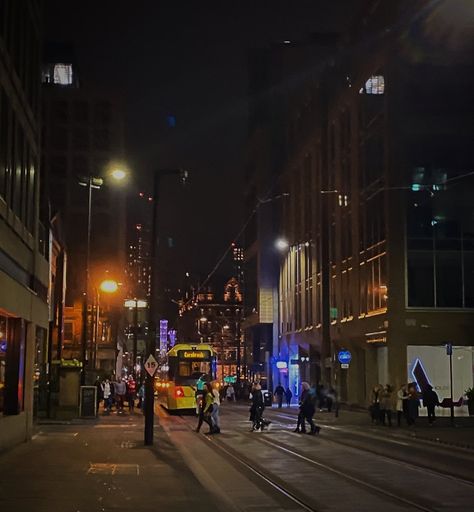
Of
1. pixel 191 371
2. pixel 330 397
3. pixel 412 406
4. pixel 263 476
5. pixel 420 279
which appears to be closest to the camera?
pixel 263 476

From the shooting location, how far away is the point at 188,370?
40531 mm

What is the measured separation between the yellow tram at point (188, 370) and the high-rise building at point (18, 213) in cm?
1543

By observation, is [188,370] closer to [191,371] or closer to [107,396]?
[191,371]

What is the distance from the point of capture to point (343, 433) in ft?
95.4

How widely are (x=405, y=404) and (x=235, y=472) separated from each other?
52.8 feet

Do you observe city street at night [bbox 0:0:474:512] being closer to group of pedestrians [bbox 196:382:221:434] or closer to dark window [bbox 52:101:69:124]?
group of pedestrians [bbox 196:382:221:434]

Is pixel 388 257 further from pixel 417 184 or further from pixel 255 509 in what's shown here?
pixel 255 509

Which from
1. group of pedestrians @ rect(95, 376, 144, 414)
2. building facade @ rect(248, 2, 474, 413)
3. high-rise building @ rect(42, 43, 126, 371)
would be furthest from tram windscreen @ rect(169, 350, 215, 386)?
high-rise building @ rect(42, 43, 126, 371)

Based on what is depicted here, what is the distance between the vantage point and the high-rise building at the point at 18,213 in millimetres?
19453

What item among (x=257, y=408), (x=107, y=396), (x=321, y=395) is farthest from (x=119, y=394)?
(x=257, y=408)

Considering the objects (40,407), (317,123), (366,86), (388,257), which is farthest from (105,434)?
(317,123)

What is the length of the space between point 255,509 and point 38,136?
16.4 meters

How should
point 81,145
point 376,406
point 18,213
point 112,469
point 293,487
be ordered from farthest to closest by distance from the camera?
point 81,145 < point 376,406 < point 18,213 < point 112,469 < point 293,487

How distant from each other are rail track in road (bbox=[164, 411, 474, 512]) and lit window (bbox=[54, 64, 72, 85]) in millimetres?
96138
